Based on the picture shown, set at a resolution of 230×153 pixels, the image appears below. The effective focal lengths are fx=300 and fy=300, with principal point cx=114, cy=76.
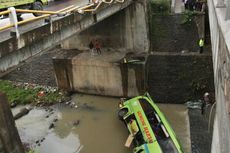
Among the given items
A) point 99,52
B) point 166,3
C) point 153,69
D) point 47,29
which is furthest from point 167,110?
point 47,29

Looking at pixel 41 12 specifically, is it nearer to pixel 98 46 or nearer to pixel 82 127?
pixel 82 127

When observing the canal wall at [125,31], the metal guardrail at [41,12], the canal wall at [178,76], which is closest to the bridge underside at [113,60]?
the canal wall at [125,31]

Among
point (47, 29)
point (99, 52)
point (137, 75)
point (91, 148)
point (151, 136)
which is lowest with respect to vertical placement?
point (91, 148)

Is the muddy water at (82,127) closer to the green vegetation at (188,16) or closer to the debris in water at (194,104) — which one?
the debris in water at (194,104)

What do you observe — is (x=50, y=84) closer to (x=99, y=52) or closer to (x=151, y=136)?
(x=99, y=52)

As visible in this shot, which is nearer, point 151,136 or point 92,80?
point 151,136

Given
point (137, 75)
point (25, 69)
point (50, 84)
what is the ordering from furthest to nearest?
point (25, 69) < point (50, 84) < point (137, 75)

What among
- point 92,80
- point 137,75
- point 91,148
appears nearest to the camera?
point 91,148
